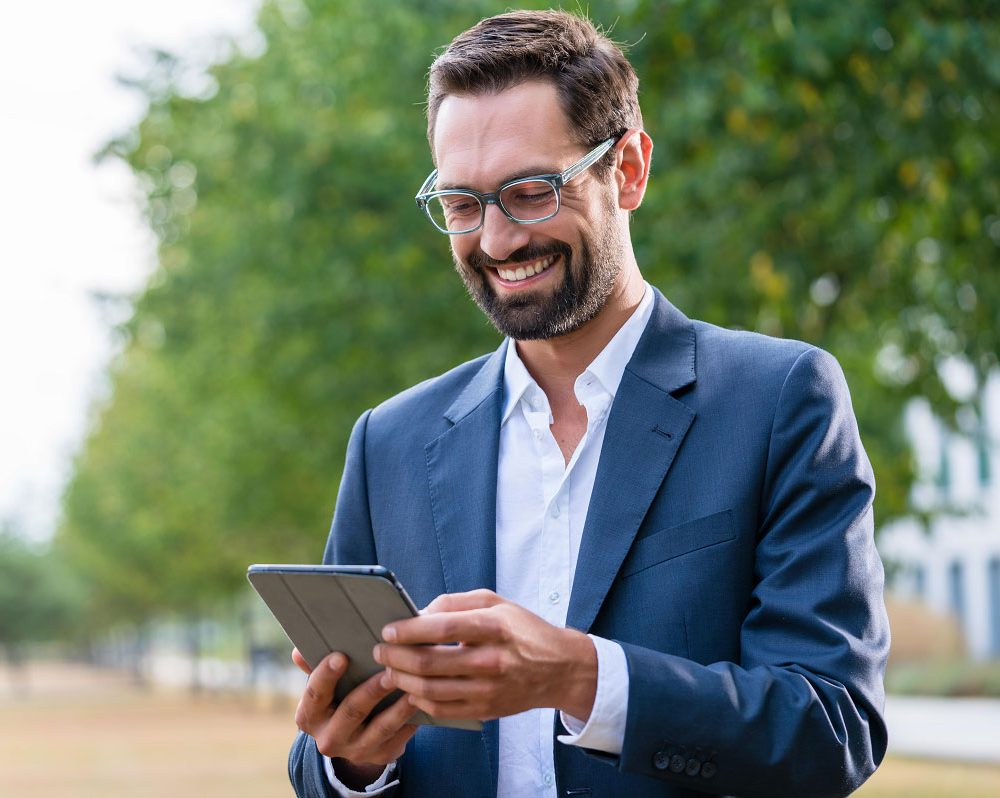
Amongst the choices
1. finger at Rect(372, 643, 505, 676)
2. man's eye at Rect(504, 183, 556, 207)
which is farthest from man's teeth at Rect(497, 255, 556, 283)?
finger at Rect(372, 643, 505, 676)

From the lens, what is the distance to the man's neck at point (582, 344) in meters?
2.85

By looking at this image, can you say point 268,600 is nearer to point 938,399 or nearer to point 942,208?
point 942,208

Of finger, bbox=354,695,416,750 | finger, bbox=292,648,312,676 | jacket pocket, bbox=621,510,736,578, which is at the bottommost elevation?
finger, bbox=354,695,416,750

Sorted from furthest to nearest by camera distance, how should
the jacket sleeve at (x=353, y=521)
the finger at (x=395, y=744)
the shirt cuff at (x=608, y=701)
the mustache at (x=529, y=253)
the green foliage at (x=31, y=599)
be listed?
1. the green foliage at (x=31, y=599)
2. the jacket sleeve at (x=353, y=521)
3. the mustache at (x=529, y=253)
4. the finger at (x=395, y=744)
5. the shirt cuff at (x=608, y=701)

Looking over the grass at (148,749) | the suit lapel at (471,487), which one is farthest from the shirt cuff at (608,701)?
the grass at (148,749)

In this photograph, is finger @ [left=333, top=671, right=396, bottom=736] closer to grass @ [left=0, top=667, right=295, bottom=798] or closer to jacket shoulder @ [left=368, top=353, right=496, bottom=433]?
jacket shoulder @ [left=368, top=353, right=496, bottom=433]

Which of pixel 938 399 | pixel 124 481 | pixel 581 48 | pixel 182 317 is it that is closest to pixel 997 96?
pixel 938 399

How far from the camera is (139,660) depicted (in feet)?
249

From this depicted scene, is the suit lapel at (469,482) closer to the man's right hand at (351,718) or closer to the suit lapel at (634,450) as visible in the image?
the suit lapel at (634,450)

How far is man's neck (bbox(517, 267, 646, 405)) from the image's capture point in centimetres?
285

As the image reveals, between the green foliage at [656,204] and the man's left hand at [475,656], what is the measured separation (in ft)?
16.9

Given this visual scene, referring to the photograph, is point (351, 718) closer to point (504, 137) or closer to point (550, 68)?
point (504, 137)

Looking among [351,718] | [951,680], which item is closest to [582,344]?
[351,718]

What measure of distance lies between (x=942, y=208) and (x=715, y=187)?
1372mm
